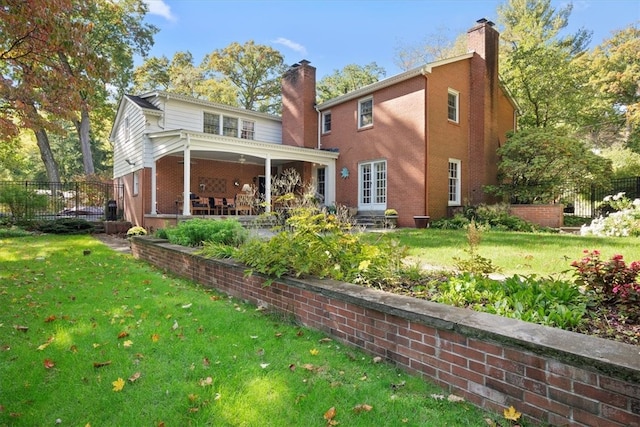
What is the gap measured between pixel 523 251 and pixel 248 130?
1353 centimetres

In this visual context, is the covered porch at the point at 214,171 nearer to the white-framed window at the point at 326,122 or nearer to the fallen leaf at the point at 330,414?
the white-framed window at the point at 326,122

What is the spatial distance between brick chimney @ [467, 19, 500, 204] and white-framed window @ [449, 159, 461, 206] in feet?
2.03

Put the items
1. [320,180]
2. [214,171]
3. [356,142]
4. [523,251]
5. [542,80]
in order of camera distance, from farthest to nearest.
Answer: [542,80] → [320,180] → [214,171] → [356,142] → [523,251]

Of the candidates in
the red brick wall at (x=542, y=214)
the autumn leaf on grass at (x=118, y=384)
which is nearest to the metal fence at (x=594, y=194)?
the red brick wall at (x=542, y=214)

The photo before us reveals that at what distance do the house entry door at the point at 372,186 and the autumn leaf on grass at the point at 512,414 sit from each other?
1221 centimetres

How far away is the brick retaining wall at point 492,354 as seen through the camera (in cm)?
175

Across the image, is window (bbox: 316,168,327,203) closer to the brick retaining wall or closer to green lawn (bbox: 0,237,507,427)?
green lawn (bbox: 0,237,507,427)

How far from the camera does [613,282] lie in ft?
9.20

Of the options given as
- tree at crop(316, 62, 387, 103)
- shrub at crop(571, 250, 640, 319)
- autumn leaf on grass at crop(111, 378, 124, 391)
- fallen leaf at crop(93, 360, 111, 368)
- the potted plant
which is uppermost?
tree at crop(316, 62, 387, 103)

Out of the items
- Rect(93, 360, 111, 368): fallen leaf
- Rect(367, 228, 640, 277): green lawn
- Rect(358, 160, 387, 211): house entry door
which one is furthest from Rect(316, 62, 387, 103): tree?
Rect(93, 360, 111, 368): fallen leaf

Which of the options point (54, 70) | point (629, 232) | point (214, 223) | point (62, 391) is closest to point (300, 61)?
point (54, 70)

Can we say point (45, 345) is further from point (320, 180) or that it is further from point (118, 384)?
point (320, 180)

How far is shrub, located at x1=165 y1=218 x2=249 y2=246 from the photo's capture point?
6289 mm

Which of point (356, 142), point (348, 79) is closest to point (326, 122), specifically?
point (356, 142)
